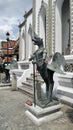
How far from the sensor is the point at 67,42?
47.9ft

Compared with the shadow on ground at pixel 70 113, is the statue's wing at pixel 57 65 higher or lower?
higher

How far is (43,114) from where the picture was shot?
5.50m

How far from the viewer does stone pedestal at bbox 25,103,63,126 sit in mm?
5384

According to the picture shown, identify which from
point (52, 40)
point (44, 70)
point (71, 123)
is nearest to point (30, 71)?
point (52, 40)

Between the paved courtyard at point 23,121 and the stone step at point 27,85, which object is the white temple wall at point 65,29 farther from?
the paved courtyard at point 23,121

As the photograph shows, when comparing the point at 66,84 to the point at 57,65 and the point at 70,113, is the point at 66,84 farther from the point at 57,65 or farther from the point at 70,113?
the point at 57,65

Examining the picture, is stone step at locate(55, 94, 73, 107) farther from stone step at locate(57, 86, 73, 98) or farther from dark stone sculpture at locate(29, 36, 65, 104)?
dark stone sculpture at locate(29, 36, 65, 104)

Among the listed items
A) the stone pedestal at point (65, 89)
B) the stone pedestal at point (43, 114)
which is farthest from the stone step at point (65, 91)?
the stone pedestal at point (43, 114)

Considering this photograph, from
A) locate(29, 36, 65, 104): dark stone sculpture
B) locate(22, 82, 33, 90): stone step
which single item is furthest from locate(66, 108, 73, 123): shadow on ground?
locate(22, 82, 33, 90): stone step

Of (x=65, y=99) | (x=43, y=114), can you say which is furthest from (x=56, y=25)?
(x=43, y=114)

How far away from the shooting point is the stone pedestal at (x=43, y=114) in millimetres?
5384

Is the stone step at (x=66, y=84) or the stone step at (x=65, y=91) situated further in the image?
the stone step at (x=66, y=84)

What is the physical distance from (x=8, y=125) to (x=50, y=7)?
10426mm

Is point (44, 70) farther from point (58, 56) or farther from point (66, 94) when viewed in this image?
point (66, 94)
